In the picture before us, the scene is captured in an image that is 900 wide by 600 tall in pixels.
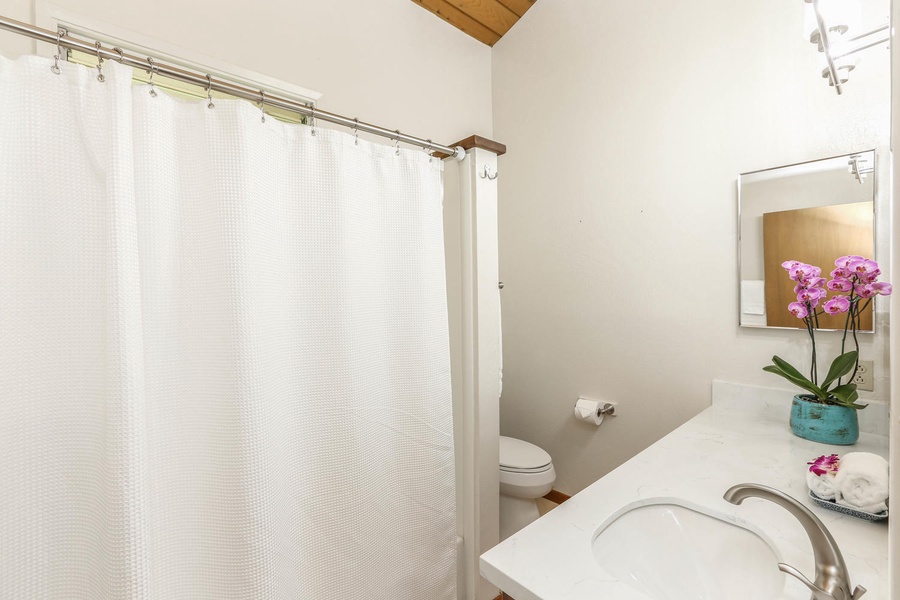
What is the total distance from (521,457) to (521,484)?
0.14 m

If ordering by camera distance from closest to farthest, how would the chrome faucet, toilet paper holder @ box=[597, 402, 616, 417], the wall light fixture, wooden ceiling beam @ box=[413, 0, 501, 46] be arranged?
the chrome faucet, the wall light fixture, toilet paper holder @ box=[597, 402, 616, 417], wooden ceiling beam @ box=[413, 0, 501, 46]

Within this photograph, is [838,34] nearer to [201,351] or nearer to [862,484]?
[862,484]

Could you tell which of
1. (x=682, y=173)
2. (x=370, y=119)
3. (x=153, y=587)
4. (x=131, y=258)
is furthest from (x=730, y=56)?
(x=153, y=587)

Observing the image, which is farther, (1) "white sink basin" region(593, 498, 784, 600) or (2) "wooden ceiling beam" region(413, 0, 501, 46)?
(2) "wooden ceiling beam" region(413, 0, 501, 46)

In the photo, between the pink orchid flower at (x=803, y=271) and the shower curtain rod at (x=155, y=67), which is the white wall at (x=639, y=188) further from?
the shower curtain rod at (x=155, y=67)

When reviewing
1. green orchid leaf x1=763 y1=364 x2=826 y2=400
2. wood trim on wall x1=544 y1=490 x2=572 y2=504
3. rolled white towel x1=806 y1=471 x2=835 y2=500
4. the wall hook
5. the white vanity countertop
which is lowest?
wood trim on wall x1=544 y1=490 x2=572 y2=504

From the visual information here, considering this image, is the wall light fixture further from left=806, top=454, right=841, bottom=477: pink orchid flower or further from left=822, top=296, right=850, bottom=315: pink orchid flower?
left=806, top=454, right=841, bottom=477: pink orchid flower

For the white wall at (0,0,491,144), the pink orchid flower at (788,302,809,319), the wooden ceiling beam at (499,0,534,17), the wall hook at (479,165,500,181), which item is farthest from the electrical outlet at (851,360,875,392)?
the wooden ceiling beam at (499,0,534,17)

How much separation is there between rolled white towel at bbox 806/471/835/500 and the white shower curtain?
93 cm

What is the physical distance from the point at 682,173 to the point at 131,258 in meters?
1.86

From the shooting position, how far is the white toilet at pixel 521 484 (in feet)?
5.56

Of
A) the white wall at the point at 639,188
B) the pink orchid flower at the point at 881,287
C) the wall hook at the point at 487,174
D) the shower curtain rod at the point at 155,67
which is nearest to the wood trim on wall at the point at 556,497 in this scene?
the white wall at the point at 639,188

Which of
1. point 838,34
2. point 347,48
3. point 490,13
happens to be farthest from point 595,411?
point 490,13

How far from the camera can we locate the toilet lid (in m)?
1.72
